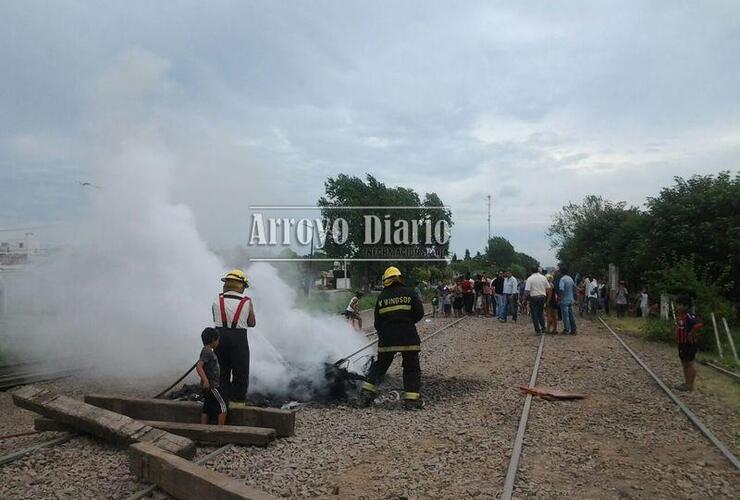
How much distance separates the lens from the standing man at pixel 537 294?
52.0ft

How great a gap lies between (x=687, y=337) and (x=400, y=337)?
14.4 feet

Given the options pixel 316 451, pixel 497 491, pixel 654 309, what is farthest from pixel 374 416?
pixel 654 309

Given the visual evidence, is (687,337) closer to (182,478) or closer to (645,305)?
(182,478)

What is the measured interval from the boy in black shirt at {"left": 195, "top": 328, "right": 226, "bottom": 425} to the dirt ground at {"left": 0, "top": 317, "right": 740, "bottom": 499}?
766 mm

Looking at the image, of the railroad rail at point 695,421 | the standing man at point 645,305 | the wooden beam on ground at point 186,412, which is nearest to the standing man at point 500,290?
the standing man at point 645,305

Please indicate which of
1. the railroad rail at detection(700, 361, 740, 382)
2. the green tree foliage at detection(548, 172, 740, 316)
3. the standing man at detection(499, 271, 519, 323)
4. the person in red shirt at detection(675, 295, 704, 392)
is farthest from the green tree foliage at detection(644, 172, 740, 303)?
the person in red shirt at detection(675, 295, 704, 392)

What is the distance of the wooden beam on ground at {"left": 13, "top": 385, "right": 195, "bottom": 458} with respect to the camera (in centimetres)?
532

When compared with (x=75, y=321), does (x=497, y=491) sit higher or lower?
lower

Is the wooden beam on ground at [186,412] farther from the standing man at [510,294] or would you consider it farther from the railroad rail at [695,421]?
the standing man at [510,294]

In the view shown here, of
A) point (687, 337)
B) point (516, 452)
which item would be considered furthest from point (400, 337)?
point (687, 337)

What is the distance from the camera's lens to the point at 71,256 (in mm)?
10445

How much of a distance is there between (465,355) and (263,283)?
4930 mm

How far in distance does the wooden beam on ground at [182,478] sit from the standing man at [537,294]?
12498 mm

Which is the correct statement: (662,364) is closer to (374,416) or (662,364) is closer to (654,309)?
(374,416)
